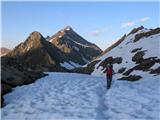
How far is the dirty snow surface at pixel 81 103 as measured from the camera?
19.9 meters

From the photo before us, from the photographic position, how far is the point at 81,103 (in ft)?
76.6

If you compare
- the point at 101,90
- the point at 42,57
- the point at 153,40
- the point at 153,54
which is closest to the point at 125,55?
the point at 153,40

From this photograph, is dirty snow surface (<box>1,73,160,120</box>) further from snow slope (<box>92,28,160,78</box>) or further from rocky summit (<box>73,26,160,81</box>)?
snow slope (<box>92,28,160,78</box>)

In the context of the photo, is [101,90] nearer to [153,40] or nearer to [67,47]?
[153,40]

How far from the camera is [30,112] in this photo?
20844 millimetres

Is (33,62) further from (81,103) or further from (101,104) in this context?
(101,104)

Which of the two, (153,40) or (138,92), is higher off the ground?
(153,40)

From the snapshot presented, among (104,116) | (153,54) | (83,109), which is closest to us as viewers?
(104,116)

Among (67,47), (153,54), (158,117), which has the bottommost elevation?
(158,117)

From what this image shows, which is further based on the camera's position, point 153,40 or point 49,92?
point 153,40

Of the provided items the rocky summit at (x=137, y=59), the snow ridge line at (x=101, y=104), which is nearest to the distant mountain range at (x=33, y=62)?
the snow ridge line at (x=101, y=104)

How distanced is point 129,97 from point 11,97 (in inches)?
396

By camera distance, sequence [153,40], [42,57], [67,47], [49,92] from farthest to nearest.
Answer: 1. [67,47]
2. [42,57]
3. [153,40]
4. [49,92]

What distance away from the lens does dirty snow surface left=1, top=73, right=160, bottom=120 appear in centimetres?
1994
